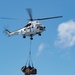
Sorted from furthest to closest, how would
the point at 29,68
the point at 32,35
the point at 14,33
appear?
the point at 14,33 → the point at 32,35 → the point at 29,68

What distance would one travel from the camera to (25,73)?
7312 cm

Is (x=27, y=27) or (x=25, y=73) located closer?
(x=25, y=73)

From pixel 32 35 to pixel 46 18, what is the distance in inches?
198

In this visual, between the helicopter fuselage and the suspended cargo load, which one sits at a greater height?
the helicopter fuselage

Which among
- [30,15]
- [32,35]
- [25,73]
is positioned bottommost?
[25,73]

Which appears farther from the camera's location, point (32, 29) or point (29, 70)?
point (32, 29)

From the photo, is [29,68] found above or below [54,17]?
below

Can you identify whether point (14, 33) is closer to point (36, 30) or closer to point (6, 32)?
point (6, 32)

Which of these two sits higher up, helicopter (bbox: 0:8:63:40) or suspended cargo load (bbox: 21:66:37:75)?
helicopter (bbox: 0:8:63:40)

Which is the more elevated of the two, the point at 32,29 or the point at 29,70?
the point at 32,29

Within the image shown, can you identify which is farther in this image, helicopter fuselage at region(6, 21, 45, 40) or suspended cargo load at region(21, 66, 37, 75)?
helicopter fuselage at region(6, 21, 45, 40)

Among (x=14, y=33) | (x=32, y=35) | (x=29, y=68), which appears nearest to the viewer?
(x=29, y=68)

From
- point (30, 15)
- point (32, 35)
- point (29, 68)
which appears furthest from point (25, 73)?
point (30, 15)

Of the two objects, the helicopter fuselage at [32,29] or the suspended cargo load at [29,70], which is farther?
the helicopter fuselage at [32,29]
